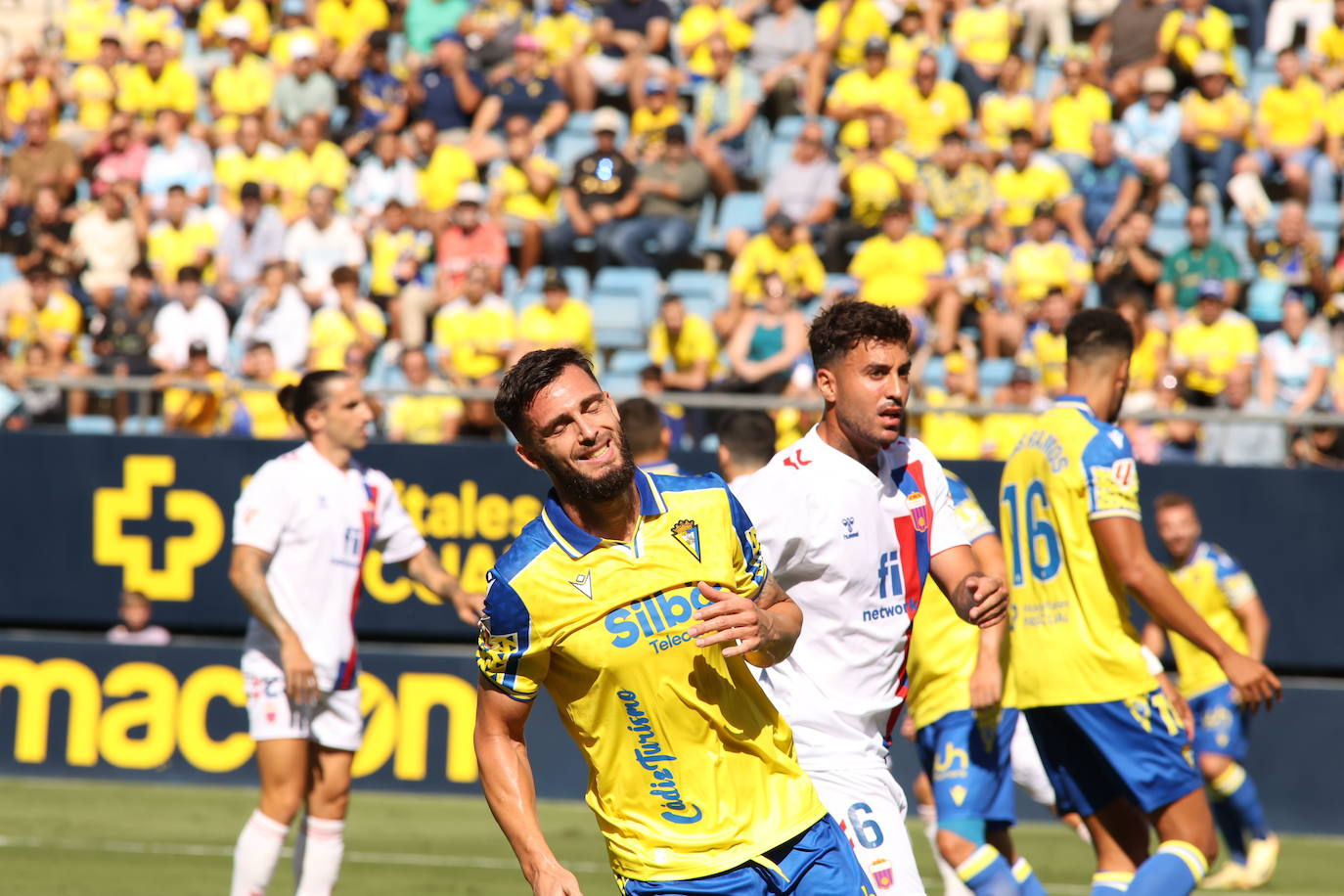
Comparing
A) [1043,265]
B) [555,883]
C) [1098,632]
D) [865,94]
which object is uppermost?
[865,94]

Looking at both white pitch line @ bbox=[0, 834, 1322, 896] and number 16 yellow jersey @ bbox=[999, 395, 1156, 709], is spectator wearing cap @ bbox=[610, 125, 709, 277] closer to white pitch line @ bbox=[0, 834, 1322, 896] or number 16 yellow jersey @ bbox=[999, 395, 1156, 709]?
white pitch line @ bbox=[0, 834, 1322, 896]

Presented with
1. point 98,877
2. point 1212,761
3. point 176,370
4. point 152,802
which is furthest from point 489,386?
point 1212,761

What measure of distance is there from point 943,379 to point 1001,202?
225 cm

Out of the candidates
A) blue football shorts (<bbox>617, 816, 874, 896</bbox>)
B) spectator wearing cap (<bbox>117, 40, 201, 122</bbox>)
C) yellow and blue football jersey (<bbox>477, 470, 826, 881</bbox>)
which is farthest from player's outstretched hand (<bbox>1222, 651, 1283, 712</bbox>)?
spectator wearing cap (<bbox>117, 40, 201, 122</bbox>)

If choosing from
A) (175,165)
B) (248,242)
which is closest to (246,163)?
(175,165)

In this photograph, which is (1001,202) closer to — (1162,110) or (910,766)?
(1162,110)

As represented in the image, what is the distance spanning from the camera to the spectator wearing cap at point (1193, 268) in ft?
45.3

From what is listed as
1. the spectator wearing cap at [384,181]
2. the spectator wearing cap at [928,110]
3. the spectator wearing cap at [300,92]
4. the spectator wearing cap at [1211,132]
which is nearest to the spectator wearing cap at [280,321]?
the spectator wearing cap at [384,181]

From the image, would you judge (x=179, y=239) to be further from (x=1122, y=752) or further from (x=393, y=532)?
(x=1122, y=752)

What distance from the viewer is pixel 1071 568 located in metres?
6.79

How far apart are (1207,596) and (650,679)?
272 inches

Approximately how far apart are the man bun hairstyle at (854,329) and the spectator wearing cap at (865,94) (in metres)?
10.4

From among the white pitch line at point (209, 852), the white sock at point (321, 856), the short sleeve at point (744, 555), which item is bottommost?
the white pitch line at point (209, 852)

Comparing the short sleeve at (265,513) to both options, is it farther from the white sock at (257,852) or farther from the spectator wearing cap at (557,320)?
the spectator wearing cap at (557,320)
